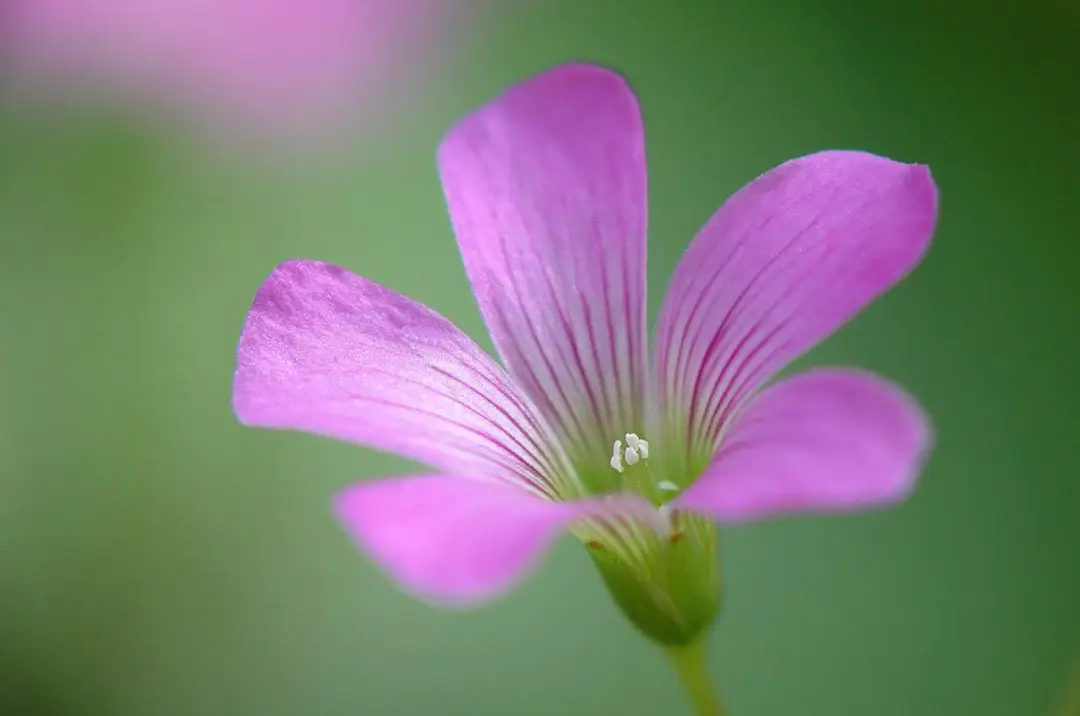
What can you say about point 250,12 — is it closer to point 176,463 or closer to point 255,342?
point 176,463

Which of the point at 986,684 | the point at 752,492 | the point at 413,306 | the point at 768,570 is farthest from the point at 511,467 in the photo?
the point at 986,684

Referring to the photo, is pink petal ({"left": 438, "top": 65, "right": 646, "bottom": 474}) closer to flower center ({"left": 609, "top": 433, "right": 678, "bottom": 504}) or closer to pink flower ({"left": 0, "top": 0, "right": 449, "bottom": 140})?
flower center ({"left": 609, "top": 433, "right": 678, "bottom": 504})

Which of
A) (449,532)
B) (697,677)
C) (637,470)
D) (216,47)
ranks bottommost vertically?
(697,677)

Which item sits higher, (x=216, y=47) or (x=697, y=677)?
(x=216, y=47)

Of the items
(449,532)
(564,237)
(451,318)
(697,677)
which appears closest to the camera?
(449,532)

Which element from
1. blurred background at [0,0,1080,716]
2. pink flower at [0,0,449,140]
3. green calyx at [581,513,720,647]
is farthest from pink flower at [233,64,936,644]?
pink flower at [0,0,449,140]

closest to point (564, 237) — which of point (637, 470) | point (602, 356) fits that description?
point (602, 356)

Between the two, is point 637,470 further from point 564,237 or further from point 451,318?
point 451,318
